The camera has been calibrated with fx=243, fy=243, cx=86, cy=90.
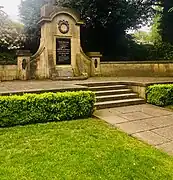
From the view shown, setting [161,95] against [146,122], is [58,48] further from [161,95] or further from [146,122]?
[146,122]

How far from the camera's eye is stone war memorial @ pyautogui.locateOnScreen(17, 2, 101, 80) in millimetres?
12000

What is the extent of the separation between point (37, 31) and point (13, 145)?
1237cm

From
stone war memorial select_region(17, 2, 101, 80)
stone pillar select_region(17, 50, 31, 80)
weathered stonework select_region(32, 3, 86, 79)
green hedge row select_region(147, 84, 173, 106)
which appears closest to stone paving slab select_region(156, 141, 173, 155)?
green hedge row select_region(147, 84, 173, 106)

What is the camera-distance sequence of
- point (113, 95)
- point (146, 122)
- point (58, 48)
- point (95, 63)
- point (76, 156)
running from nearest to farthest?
point (76, 156), point (146, 122), point (113, 95), point (58, 48), point (95, 63)

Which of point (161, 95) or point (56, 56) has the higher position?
point (56, 56)

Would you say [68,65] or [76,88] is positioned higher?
[68,65]

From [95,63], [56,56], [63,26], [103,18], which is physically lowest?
[95,63]

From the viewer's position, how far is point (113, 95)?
8.66 m

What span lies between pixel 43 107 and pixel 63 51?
694 centimetres

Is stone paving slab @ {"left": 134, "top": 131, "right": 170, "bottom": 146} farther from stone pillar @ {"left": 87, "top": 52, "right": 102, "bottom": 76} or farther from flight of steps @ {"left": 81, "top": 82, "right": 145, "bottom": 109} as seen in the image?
stone pillar @ {"left": 87, "top": 52, "right": 102, "bottom": 76}

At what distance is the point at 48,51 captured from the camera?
12125 mm

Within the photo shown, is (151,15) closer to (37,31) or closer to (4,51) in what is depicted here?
(37,31)

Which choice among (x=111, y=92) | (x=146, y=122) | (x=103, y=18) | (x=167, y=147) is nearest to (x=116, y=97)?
(x=111, y=92)

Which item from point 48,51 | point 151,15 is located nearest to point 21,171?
point 48,51
